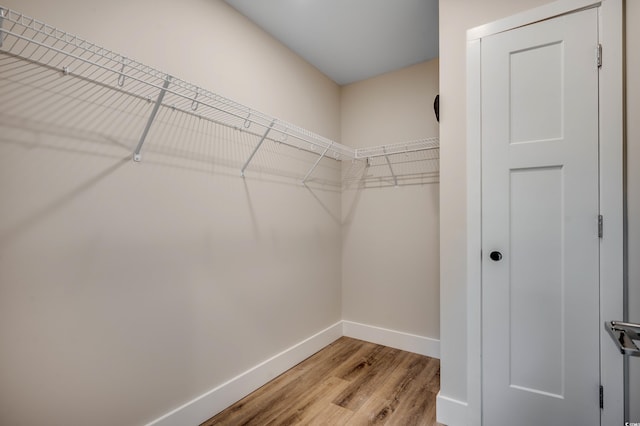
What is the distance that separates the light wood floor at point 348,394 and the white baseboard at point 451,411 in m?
0.07

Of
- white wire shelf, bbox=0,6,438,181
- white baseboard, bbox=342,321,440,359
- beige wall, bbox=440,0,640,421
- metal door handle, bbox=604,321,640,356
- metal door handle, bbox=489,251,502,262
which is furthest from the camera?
white baseboard, bbox=342,321,440,359

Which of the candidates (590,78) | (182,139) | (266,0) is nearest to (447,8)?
(590,78)

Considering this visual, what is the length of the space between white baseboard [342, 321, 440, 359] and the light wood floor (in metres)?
0.07

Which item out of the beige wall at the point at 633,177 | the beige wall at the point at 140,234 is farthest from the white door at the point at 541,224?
the beige wall at the point at 140,234

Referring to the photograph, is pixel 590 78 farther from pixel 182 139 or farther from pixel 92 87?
pixel 92 87

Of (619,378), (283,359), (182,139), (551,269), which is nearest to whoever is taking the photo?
(619,378)

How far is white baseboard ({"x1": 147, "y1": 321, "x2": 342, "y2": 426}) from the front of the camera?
63.4 inches

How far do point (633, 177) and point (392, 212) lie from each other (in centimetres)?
162

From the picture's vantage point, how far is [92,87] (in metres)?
1.31

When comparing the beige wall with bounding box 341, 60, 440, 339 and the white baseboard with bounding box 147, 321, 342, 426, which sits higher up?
the beige wall with bounding box 341, 60, 440, 339

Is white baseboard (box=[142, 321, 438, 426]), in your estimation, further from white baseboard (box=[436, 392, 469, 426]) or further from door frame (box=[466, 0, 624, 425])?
door frame (box=[466, 0, 624, 425])

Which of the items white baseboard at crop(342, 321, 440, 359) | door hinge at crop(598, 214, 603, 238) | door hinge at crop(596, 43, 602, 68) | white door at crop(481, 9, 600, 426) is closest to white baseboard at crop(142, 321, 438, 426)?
white baseboard at crop(342, 321, 440, 359)

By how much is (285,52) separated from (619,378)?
9.15 ft

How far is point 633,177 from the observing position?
1.29 m
